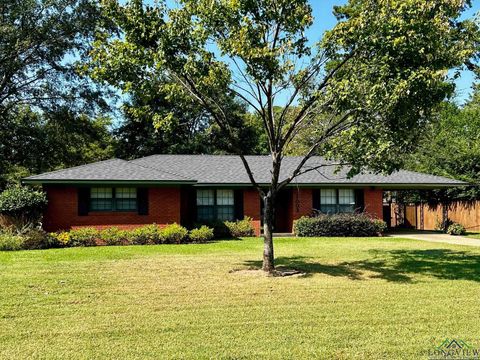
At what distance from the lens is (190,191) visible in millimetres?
24203

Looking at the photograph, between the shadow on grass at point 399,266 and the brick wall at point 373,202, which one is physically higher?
the brick wall at point 373,202

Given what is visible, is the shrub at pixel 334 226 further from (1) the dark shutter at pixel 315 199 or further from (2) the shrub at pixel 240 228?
(2) the shrub at pixel 240 228

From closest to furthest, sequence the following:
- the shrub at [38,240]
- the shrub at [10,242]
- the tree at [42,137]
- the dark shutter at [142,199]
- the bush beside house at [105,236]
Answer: the shrub at [10,242]
the shrub at [38,240]
the bush beside house at [105,236]
the dark shutter at [142,199]
the tree at [42,137]

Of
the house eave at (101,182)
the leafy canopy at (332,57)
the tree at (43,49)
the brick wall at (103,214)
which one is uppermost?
the tree at (43,49)

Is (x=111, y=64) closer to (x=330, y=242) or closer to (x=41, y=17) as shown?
(x=330, y=242)

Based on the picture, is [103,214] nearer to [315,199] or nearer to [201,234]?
[201,234]

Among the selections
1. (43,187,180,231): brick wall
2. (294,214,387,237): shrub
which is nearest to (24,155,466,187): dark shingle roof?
(43,187,180,231): brick wall

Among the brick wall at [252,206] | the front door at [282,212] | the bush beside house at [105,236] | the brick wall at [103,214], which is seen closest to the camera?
the bush beside house at [105,236]

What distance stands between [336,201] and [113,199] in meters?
11.3

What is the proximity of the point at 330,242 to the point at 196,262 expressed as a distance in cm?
790

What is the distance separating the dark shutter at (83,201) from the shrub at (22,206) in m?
1.38

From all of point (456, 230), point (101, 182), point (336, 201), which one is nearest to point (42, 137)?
point (101, 182)

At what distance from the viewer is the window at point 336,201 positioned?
24688 mm

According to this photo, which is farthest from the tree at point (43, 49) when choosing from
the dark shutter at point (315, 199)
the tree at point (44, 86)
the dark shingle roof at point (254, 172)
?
the dark shutter at point (315, 199)
